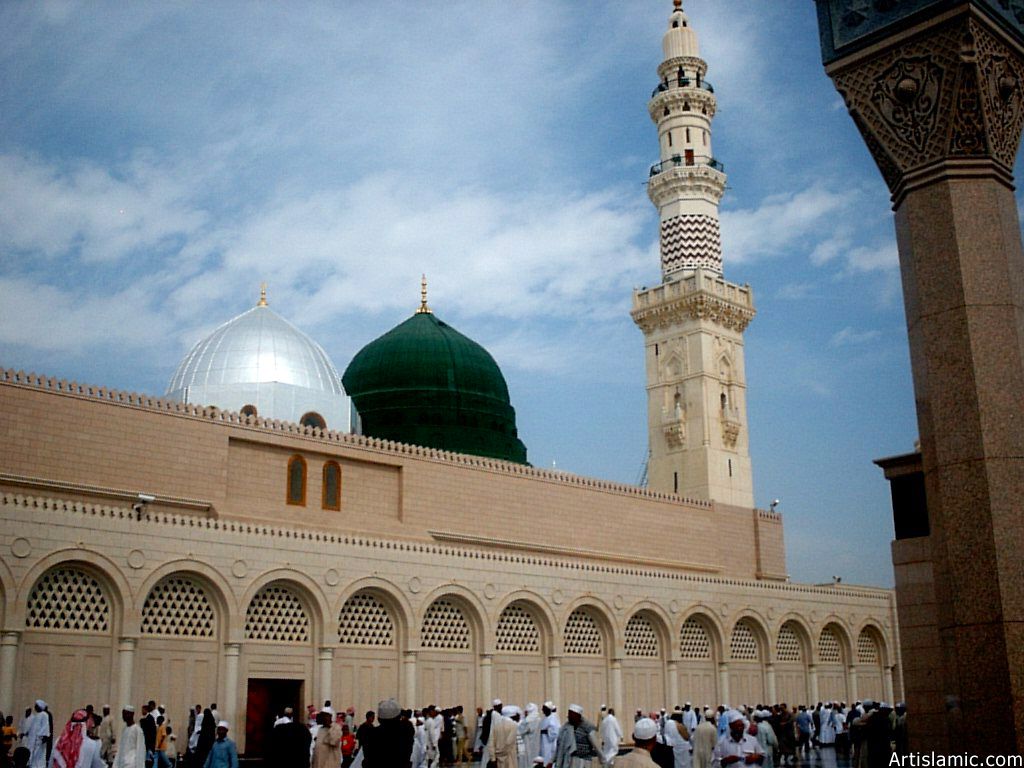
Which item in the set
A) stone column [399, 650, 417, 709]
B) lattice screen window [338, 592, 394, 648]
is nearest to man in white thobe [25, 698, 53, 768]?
lattice screen window [338, 592, 394, 648]

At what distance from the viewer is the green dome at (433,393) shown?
2672cm

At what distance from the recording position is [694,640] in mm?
22484

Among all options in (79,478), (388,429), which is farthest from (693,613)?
(79,478)

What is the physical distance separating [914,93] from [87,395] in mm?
14050

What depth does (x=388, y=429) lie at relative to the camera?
2677cm

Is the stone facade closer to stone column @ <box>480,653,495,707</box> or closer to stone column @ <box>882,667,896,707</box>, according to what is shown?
stone column @ <box>480,653,495,707</box>

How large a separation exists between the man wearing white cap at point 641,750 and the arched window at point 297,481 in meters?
15.1

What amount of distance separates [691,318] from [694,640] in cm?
888

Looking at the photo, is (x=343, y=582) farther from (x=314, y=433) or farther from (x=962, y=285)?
(x=962, y=285)

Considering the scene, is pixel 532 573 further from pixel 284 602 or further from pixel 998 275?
pixel 998 275

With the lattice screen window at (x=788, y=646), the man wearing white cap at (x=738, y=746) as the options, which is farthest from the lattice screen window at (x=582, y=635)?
the man wearing white cap at (x=738, y=746)

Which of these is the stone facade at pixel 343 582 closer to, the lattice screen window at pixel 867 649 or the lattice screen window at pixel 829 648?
the lattice screen window at pixel 829 648

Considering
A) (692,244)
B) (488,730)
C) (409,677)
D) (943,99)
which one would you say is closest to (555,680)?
(409,677)

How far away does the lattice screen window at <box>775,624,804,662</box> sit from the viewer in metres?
24.3
